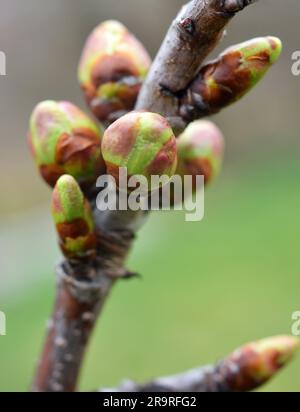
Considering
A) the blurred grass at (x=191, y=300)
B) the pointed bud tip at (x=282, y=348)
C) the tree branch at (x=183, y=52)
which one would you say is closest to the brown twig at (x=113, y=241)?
the tree branch at (x=183, y=52)

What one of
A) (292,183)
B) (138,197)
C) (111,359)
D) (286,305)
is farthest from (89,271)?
(292,183)

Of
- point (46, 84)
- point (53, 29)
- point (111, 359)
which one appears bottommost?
point (111, 359)

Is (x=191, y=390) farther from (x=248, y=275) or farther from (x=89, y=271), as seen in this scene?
(x=248, y=275)

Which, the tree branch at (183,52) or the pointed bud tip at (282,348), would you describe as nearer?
the tree branch at (183,52)

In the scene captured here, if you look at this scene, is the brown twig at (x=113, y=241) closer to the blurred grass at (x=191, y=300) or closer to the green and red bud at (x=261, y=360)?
the green and red bud at (x=261, y=360)

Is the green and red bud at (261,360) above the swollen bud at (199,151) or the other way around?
the other way around

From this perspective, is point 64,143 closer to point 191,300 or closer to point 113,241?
point 113,241

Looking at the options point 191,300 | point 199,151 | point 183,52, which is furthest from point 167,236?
point 183,52
